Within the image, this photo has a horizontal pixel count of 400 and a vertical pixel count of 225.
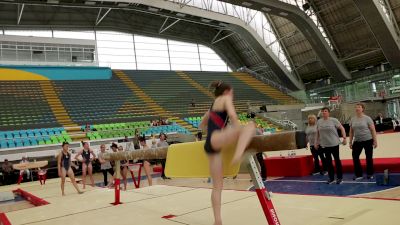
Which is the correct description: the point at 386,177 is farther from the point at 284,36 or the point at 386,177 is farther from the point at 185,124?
the point at 284,36

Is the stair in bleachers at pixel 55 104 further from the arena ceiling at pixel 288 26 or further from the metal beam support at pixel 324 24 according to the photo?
the metal beam support at pixel 324 24

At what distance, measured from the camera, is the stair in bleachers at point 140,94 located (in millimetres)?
23844

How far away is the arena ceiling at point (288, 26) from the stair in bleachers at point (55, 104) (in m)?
5.29

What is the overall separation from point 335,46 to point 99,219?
89.7 ft

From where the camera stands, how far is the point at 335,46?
2814cm

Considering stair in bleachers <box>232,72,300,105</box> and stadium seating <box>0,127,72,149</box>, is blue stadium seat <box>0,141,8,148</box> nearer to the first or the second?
stadium seating <box>0,127,72,149</box>

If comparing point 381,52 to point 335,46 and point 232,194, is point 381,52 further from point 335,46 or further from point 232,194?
point 232,194

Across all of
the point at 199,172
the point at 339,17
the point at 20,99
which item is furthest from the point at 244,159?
the point at 339,17

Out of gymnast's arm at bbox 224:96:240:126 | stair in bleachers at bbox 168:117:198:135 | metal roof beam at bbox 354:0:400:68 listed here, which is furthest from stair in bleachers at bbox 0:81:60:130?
metal roof beam at bbox 354:0:400:68

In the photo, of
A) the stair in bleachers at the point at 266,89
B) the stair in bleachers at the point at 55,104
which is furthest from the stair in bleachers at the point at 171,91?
the stair in bleachers at the point at 55,104

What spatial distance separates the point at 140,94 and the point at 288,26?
1383 centimetres

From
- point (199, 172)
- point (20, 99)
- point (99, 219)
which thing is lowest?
point (99, 219)

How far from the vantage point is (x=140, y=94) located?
83.4 ft

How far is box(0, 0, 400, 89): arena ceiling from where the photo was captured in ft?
76.4
